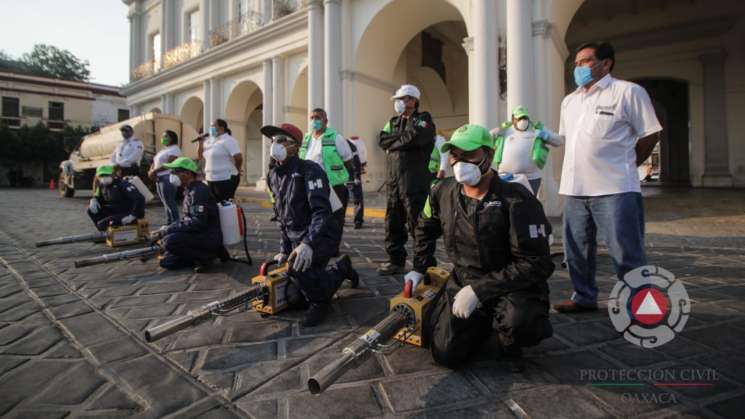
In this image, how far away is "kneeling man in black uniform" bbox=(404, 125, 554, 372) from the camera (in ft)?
6.23

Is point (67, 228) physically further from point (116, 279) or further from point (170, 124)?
point (170, 124)

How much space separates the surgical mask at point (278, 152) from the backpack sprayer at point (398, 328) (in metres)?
1.41

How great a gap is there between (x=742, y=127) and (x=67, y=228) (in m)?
19.2

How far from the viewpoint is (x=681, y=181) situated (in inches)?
655

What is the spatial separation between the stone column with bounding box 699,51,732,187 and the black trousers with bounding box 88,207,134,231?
17.4 metres

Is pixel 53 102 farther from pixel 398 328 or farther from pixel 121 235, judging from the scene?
pixel 398 328

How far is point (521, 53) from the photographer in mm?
7781

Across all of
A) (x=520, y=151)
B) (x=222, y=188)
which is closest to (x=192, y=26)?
(x=222, y=188)

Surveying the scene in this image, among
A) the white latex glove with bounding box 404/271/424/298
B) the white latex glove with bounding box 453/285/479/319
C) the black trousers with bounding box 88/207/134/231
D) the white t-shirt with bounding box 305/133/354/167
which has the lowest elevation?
the white latex glove with bounding box 453/285/479/319

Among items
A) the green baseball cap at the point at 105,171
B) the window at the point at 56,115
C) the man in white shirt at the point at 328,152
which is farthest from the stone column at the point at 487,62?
the window at the point at 56,115

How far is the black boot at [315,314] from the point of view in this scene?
2599 millimetres

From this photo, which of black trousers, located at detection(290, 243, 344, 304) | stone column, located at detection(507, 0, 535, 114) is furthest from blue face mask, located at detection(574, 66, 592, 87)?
stone column, located at detection(507, 0, 535, 114)

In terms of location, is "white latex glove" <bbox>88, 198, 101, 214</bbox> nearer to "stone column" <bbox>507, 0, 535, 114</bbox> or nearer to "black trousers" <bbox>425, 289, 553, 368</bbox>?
"black trousers" <bbox>425, 289, 553, 368</bbox>

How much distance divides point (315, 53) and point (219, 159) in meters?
7.99
